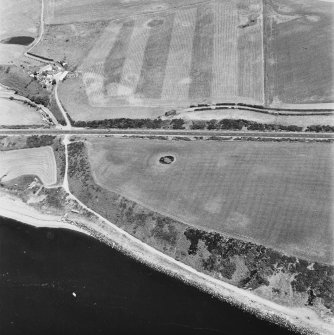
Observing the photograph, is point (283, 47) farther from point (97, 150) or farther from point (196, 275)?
point (196, 275)

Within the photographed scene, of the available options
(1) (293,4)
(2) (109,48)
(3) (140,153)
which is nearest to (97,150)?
(3) (140,153)

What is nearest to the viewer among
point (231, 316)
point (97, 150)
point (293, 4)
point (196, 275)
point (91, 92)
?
point (231, 316)

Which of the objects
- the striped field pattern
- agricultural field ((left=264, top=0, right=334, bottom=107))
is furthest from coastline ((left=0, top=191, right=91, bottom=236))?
agricultural field ((left=264, top=0, right=334, bottom=107))

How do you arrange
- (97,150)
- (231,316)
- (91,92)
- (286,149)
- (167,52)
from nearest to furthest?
(231,316) < (286,149) < (97,150) < (91,92) < (167,52)

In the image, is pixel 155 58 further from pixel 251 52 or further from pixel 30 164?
pixel 30 164

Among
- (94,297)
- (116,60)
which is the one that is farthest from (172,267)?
(116,60)

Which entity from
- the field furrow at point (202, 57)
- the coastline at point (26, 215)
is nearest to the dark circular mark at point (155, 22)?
the field furrow at point (202, 57)

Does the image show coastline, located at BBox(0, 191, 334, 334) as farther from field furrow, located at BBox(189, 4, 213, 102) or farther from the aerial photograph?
field furrow, located at BBox(189, 4, 213, 102)
